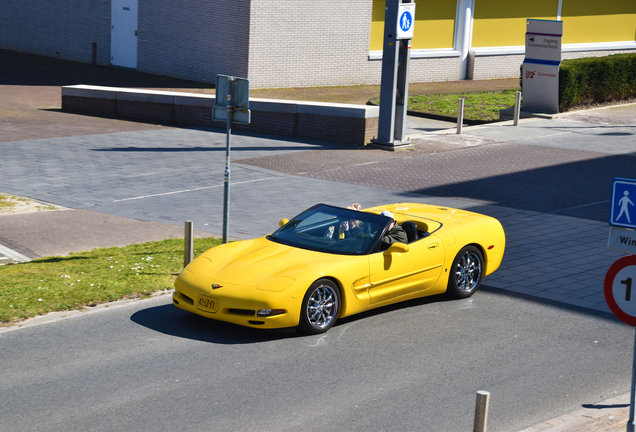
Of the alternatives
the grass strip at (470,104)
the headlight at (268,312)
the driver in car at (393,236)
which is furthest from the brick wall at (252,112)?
the headlight at (268,312)

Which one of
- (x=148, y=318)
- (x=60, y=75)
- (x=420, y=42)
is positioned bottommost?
(x=148, y=318)

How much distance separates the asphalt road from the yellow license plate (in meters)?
0.31

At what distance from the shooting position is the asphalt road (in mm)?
6723

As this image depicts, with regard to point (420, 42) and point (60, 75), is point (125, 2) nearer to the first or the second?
point (60, 75)

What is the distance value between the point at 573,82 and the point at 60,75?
19.0 m

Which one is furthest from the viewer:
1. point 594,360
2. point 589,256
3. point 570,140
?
point 570,140

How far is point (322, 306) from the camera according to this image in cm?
875

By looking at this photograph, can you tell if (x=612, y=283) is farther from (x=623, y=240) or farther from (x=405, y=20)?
(x=405, y=20)

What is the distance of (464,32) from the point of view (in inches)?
1335

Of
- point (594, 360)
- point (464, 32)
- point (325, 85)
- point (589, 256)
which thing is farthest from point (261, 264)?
point (464, 32)

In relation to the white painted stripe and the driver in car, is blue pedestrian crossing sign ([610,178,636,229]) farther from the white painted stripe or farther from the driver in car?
the white painted stripe

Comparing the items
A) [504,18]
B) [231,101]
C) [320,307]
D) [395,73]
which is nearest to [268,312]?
[320,307]

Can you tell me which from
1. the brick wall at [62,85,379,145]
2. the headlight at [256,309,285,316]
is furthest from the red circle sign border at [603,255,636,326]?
the brick wall at [62,85,379,145]

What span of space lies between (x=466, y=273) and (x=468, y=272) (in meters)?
0.04
